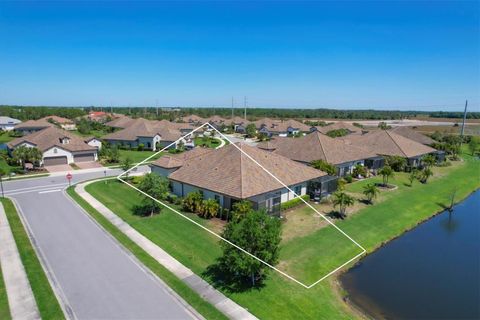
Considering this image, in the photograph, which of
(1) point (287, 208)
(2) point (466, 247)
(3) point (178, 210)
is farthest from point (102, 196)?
(2) point (466, 247)

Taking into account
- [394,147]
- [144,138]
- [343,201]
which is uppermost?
[394,147]

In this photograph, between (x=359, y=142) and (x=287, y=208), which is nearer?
(x=287, y=208)

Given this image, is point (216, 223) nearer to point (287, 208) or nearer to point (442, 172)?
point (287, 208)

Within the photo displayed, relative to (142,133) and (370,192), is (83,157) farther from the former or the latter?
(370,192)

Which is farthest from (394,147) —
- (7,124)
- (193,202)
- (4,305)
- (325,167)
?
(7,124)

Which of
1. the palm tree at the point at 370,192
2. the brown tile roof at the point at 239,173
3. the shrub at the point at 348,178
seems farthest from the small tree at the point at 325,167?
the palm tree at the point at 370,192
